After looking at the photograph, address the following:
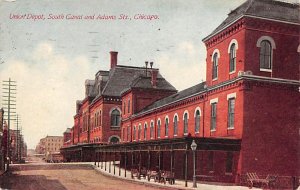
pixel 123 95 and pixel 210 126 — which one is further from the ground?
pixel 123 95

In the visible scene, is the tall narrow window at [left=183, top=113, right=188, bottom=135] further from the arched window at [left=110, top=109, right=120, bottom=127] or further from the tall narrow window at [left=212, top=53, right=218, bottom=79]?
the arched window at [left=110, top=109, right=120, bottom=127]

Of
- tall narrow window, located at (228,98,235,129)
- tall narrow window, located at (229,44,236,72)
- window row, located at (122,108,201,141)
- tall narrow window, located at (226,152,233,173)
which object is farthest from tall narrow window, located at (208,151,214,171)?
tall narrow window, located at (229,44,236,72)

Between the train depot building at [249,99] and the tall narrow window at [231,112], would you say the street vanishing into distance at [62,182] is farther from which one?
the tall narrow window at [231,112]

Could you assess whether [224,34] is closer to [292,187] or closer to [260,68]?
[260,68]

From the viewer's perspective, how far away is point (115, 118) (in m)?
56.0

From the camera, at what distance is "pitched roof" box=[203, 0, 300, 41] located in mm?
24844

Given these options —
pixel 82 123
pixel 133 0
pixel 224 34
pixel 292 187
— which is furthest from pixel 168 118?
pixel 82 123

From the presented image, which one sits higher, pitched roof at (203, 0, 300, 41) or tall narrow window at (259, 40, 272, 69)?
pitched roof at (203, 0, 300, 41)

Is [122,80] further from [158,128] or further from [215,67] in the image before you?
[215,67]

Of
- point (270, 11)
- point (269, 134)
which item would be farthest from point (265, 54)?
point (269, 134)

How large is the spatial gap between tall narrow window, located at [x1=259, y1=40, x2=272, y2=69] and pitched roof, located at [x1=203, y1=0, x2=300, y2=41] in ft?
4.91

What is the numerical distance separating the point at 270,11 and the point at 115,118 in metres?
33.4

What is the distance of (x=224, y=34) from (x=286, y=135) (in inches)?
277

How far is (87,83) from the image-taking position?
6875 centimetres
